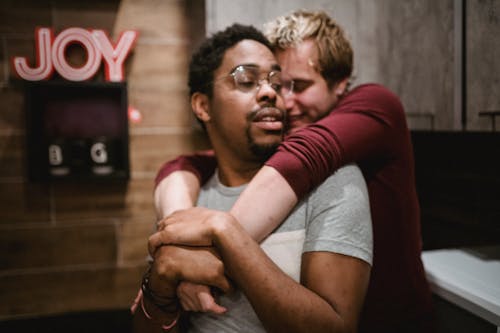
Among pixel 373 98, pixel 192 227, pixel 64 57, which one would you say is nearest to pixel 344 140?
pixel 373 98

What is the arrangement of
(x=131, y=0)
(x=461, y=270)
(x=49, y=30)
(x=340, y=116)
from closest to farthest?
(x=340, y=116) → (x=461, y=270) → (x=49, y=30) → (x=131, y=0)

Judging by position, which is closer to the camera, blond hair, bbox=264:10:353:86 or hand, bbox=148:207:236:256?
hand, bbox=148:207:236:256

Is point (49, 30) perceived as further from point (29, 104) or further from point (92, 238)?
point (92, 238)

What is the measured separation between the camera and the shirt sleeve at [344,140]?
907 millimetres

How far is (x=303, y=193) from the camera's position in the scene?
0.92 meters

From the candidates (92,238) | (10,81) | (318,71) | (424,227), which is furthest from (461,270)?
(10,81)

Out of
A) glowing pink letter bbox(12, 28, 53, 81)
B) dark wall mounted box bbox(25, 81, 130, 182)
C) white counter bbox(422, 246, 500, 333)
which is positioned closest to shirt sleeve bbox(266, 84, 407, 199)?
white counter bbox(422, 246, 500, 333)

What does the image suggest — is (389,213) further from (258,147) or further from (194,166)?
(194,166)

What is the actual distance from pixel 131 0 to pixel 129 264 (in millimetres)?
1636

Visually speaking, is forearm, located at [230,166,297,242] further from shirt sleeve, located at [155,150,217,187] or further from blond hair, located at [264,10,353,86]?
blond hair, located at [264,10,353,86]

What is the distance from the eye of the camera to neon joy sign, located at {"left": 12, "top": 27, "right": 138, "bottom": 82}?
2072mm

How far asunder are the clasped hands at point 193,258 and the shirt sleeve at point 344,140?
20cm

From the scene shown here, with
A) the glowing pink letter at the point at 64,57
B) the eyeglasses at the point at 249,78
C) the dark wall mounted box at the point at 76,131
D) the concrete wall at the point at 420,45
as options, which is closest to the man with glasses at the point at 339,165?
the eyeglasses at the point at 249,78

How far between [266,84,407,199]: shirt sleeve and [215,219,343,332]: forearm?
198 mm
